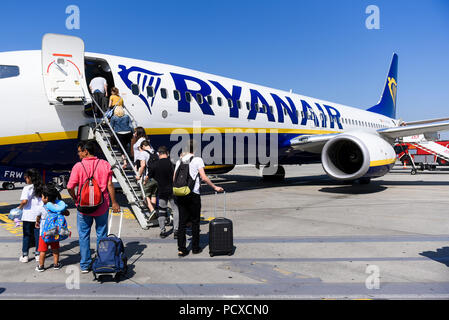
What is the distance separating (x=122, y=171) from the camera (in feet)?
20.4

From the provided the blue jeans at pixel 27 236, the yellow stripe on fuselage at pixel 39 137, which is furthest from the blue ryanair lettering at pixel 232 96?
the blue jeans at pixel 27 236

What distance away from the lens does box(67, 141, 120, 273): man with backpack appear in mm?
3678

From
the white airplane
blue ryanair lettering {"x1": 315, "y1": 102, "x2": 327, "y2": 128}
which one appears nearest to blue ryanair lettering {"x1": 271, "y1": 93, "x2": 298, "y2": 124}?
the white airplane

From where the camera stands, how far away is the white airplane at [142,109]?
21.1 feet

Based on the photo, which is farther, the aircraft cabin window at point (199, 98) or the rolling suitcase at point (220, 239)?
the aircraft cabin window at point (199, 98)

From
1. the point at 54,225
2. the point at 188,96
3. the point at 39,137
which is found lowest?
the point at 54,225

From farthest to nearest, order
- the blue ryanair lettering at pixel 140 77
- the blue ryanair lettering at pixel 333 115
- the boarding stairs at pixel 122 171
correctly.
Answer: the blue ryanair lettering at pixel 333 115
the blue ryanair lettering at pixel 140 77
the boarding stairs at pixel 122 171

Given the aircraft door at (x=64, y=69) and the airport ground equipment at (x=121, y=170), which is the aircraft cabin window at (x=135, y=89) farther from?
the aircraft door at (x=64, y=69)

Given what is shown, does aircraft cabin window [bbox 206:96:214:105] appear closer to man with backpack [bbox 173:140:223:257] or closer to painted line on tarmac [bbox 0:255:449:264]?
man with backpack [bbox 173:140:223:257]

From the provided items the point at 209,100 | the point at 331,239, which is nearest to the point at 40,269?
the point at 331,239

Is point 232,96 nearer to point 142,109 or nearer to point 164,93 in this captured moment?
point 164,93

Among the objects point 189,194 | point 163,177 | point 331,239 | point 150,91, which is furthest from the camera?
point 150,91

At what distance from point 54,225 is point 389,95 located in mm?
26466

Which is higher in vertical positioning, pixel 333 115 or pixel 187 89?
pixel 333 115
